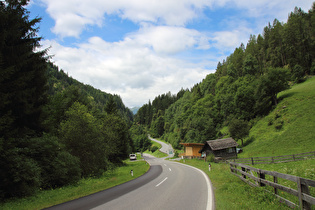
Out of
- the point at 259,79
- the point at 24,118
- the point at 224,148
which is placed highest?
the point at 259,79

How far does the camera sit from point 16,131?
11.2 meters

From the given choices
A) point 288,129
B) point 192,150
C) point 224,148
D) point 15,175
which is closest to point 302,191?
point 15,175

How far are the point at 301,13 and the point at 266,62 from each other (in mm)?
28255

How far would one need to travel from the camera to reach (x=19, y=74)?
461 inches

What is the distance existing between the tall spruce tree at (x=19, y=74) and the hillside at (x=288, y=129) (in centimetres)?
4007

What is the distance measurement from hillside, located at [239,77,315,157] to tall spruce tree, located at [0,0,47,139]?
4007cm

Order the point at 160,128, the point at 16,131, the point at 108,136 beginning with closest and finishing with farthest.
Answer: the point at 16,131
the point at 108,136
the point at 160,128

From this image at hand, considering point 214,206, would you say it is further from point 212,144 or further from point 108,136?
point 212,144

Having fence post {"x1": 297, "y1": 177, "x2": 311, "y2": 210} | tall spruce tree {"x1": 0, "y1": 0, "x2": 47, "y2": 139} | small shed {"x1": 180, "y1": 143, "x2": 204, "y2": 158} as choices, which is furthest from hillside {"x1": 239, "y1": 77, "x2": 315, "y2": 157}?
tall spruce tree {"x1": 0, "y1": 0, "x2": 47, "y2": 139}

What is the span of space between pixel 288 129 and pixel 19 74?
49.1 metres

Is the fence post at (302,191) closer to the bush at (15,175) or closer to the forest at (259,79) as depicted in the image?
the bush at (15,175)

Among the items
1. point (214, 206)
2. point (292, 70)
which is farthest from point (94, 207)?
point (292, 70)

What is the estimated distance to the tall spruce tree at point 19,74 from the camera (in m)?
10.5

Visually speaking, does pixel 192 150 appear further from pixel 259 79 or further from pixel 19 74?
pixel 19 74
